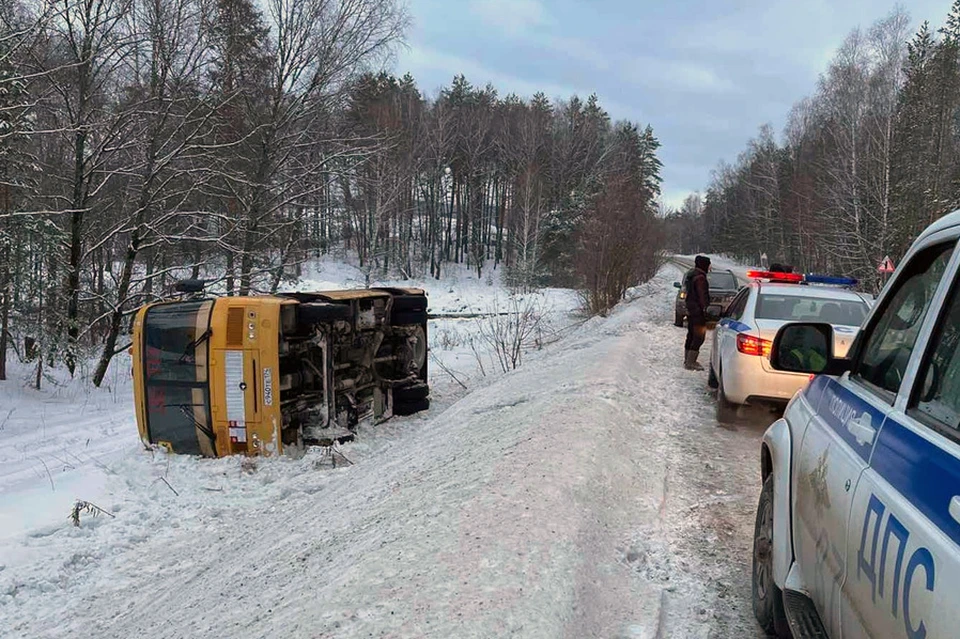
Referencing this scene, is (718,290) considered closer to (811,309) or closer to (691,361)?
(691,361)

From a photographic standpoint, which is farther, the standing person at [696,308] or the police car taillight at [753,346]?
the standing person at [696,308]

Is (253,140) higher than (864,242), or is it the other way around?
(253,140)

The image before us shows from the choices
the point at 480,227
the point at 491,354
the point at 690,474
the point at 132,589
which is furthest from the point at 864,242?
the point at 480,227

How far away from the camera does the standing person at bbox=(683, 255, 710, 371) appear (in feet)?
34.2

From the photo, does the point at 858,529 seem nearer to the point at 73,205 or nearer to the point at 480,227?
the point at 73,205

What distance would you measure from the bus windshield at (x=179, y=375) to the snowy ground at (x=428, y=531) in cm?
33

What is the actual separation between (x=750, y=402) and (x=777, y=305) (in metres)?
1.31

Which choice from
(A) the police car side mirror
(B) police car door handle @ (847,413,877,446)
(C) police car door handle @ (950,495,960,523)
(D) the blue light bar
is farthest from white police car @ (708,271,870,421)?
(C) police car door handle @ (950,495,960,523)

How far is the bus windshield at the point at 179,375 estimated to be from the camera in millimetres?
7281

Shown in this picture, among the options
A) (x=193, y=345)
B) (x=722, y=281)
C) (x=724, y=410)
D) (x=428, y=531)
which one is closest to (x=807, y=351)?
(x=428, y=531)

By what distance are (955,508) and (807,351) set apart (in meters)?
1.50

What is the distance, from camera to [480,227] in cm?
6344

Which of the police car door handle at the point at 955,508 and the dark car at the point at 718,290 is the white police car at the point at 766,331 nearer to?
the police car door handle at the point at 955,508

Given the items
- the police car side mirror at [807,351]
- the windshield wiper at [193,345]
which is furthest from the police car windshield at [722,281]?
the police car side mirror at [807,351]
